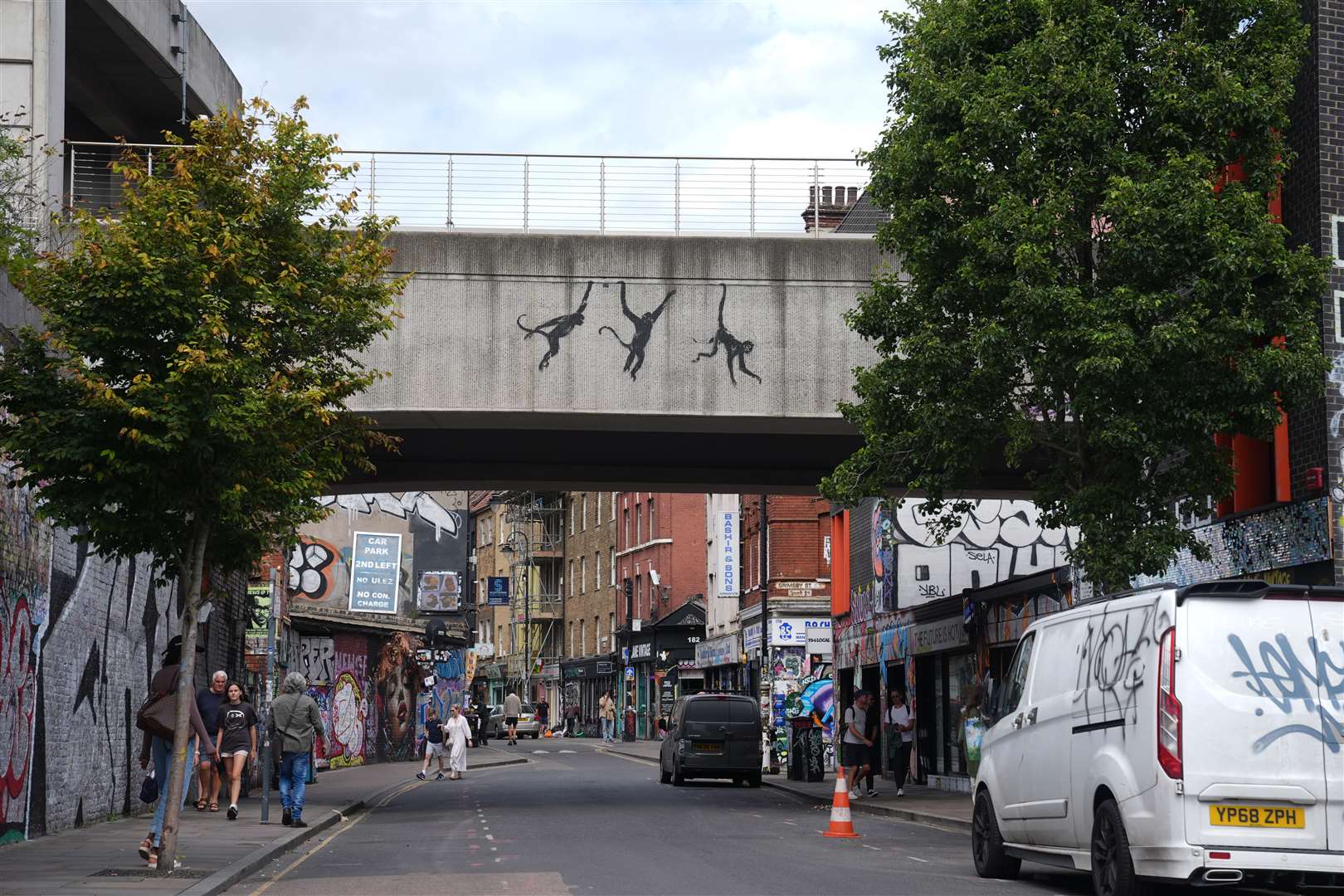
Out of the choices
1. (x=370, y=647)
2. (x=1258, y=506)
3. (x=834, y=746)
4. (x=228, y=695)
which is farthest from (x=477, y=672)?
(x=1258, y=506)

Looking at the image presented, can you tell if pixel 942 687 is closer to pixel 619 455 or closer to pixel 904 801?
pixel 904 801

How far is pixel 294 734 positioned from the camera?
773 inches

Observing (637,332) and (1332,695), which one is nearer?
(1332,695)

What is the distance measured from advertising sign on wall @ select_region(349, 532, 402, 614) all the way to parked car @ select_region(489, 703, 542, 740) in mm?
15495

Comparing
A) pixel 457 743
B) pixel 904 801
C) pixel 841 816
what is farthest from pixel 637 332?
pixel 457 743

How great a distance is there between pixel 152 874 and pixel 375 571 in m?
43.6

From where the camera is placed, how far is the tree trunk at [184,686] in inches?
547

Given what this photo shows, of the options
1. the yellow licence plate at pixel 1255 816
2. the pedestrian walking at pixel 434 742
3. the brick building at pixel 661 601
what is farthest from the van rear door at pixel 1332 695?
the brick building at pixel 661 601

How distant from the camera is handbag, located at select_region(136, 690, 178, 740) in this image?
16344mm

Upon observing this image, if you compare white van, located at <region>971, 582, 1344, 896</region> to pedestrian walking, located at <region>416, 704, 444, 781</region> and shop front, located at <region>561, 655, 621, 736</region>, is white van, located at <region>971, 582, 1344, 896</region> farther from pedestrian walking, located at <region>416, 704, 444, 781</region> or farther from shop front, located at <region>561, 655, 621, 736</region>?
shop front, located at <region>561, 655, 621, 736</region>

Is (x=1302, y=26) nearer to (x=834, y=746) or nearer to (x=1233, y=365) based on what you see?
(x=1233, y=365)

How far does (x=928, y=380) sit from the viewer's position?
17.7m

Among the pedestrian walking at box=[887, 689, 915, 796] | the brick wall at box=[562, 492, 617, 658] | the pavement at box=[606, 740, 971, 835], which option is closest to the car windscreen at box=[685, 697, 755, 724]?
the pavement at box=[606, 740, 971, 835]

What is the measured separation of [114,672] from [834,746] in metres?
20.3
